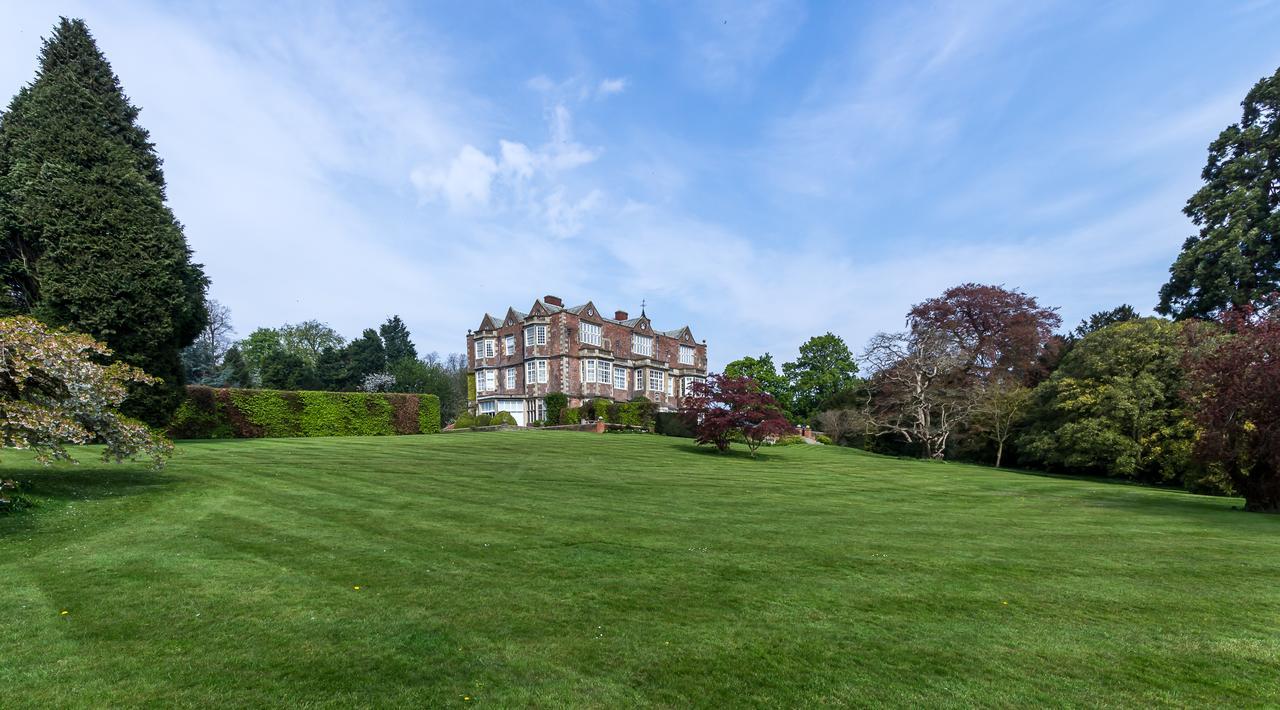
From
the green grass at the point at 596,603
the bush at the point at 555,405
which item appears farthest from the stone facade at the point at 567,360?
the green grass at the point at 596,603

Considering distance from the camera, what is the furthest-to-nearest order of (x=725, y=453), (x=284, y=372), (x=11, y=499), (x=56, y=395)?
(x=284, y=372) → (x=725, y=453) → (x=56, y=395) → (x=11, y=499)

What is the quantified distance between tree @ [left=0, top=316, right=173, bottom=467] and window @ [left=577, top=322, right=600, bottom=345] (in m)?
42.1

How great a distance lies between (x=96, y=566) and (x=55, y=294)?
20732 millimetres

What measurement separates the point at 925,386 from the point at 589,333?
29.8 metres

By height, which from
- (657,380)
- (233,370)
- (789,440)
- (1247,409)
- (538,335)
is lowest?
(789,440)

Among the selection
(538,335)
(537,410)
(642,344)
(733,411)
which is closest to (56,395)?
(733,411)

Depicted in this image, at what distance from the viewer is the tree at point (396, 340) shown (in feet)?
261

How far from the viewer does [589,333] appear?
53125 millimetres

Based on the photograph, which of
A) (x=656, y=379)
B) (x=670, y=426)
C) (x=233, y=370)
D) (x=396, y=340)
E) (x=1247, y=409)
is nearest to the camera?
(x=1247, y=409)

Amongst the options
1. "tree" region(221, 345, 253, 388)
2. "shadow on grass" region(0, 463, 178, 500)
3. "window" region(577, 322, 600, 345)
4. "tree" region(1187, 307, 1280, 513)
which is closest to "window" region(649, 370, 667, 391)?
"window" region(577, 322, 600, 345)

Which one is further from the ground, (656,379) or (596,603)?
(656,379)

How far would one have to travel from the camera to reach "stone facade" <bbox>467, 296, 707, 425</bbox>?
50688 mm

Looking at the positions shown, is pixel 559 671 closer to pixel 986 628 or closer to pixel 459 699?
pixel 459 699

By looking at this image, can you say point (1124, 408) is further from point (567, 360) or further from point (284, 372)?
point (284, 372)
